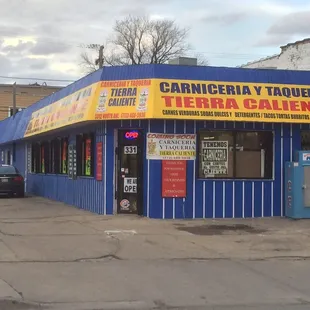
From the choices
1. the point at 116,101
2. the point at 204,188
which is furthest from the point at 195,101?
the point at 204,188

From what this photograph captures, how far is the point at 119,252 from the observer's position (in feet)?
35.3

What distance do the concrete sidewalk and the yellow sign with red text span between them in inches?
117

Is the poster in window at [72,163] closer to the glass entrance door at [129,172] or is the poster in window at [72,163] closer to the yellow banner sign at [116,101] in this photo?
the yellow banner sign at [116,101]

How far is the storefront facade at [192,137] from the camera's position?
1555cm

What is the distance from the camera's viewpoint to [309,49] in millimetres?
28906

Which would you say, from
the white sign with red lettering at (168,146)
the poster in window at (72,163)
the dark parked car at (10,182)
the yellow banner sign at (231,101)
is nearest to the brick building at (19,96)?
the dark parked car at (10,182)

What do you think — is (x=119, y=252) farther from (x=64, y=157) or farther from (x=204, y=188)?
(x=64, y=157)

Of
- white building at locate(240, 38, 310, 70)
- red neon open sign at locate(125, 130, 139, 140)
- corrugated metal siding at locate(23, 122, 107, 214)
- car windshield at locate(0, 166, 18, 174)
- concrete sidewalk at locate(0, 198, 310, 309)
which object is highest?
white building at locate(240, 38, 310, 70)

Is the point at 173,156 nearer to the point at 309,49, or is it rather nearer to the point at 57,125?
the point at 57,125

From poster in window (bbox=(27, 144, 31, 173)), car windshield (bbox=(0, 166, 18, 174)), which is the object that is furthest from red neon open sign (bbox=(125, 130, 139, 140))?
poster in window (bbox=(27, 144, 31, 173))

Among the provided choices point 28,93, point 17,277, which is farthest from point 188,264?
point 28,93

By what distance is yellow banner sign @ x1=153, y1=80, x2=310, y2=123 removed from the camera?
15328 mm

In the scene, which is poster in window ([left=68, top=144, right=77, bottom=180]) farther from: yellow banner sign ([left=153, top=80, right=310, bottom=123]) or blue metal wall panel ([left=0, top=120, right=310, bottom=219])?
yellow banner sign ([left=153, top=80, right=310, bottom=123])

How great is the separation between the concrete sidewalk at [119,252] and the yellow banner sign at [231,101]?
299 cm
